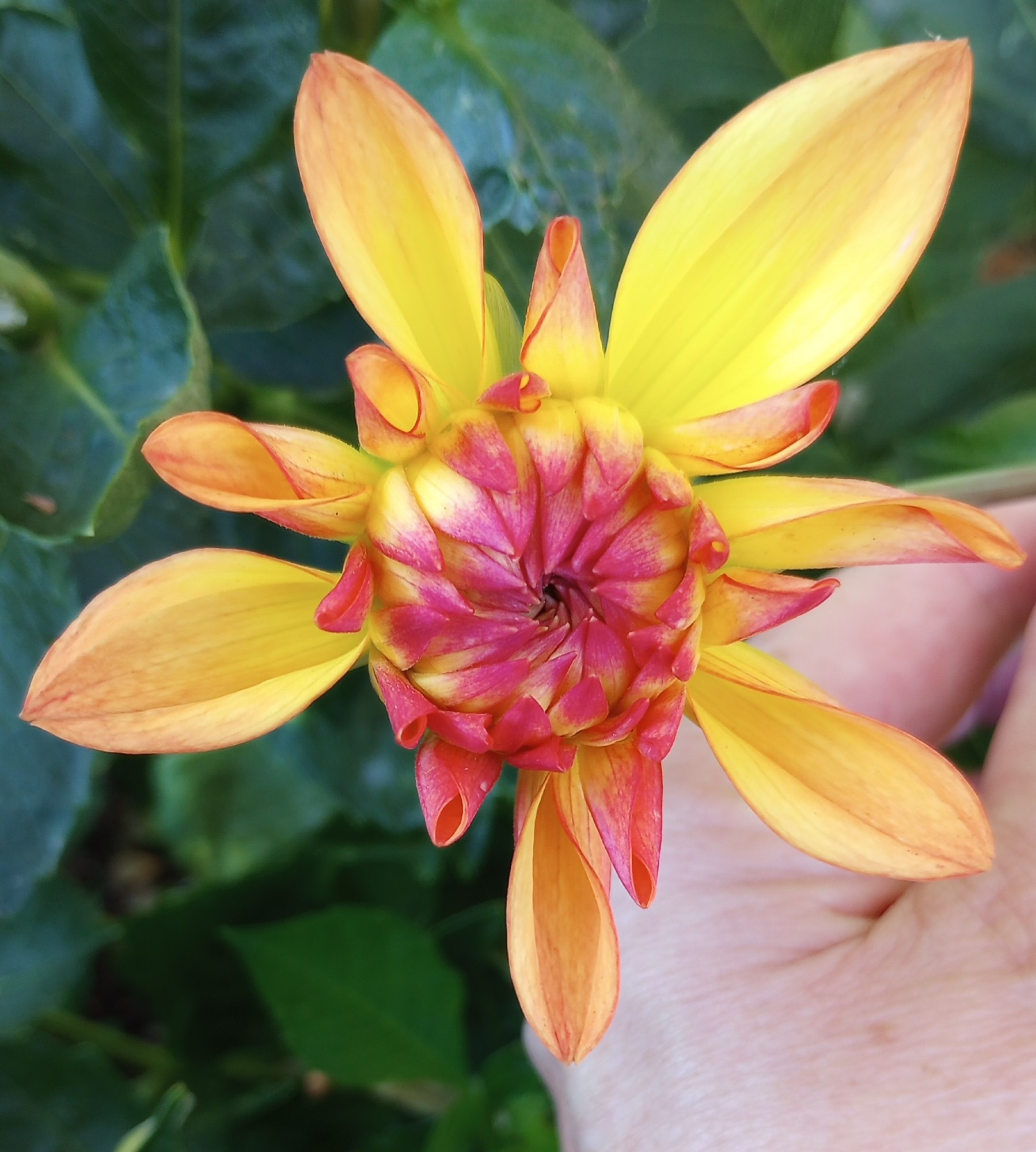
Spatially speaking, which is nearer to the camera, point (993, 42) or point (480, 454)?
point (480, 454)

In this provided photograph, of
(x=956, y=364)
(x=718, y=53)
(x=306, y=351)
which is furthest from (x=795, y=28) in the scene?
(x=306, y=351)

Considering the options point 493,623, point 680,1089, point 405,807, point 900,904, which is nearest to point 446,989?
point 405,807

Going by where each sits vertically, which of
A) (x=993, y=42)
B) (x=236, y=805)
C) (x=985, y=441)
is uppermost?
(x=993, y=42)

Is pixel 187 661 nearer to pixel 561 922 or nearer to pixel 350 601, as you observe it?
pixel 350 601

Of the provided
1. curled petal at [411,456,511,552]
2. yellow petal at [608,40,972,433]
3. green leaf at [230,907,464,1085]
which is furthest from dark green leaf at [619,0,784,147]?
green leaf at [230,907,464,1085]

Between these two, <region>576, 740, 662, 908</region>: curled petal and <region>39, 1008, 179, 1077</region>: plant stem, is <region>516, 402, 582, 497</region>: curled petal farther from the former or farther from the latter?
<region>39, 1008, 179, 1077</region>: plant stem
